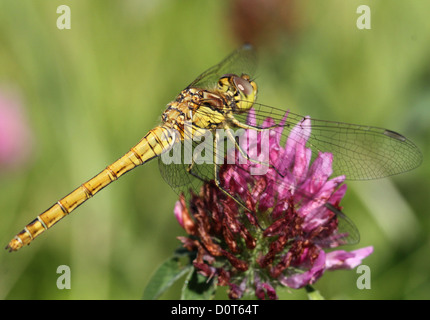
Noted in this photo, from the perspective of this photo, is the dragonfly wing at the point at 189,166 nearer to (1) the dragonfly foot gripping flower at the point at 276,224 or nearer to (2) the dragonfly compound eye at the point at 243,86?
(1) the dragonfly foot gripping flower at the point at 276,224

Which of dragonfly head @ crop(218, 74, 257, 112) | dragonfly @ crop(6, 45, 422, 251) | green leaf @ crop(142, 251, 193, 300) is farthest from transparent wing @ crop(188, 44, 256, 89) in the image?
green leaf @ crop(142, 251, 193, 300)

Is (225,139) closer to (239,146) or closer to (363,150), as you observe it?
(239,146)

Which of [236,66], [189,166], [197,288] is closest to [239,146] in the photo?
[189,166]

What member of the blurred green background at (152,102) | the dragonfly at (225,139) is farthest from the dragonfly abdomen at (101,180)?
the blurred green background at (152,102)
